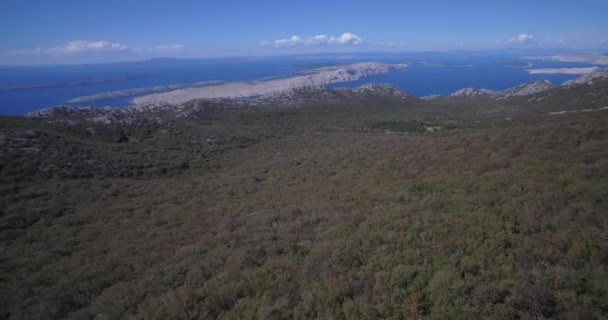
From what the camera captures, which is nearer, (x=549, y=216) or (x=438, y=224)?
(x=549, y=216)

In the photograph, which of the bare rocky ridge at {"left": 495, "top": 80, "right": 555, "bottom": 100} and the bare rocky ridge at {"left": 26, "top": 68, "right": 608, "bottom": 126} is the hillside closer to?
the bare rocky ridge at {"left": 26, "top": 68, "right": 608, "bottom": 126}

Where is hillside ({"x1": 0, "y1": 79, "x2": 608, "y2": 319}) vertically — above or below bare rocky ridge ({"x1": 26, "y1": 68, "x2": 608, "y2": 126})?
below

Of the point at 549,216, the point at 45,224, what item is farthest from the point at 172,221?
the point at 549,216

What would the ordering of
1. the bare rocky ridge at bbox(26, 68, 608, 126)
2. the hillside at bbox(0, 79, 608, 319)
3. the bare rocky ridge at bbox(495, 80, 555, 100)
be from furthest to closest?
the bare rocky ridge at bbox(495, 80, 555, 100) < the bare rocky ridge at bbox(26, 68, 608, 126) < the hillside at bbox(0, 79, 608, 319)

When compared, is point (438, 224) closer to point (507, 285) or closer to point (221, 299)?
point (507, 285)

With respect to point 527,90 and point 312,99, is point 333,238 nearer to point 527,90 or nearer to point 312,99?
point 312,99

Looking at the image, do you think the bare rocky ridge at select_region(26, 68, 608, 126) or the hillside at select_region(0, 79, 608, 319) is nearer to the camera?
the hillside at select_region(0, 79, 608, 319)

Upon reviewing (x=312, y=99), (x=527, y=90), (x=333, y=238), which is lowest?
(x=333, y=238)

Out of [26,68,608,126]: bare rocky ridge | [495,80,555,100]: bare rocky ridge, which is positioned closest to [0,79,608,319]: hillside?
[26,68,608,126]: bare rocky ridge

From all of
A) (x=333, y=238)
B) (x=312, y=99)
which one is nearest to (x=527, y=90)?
(x=312, y=99)
